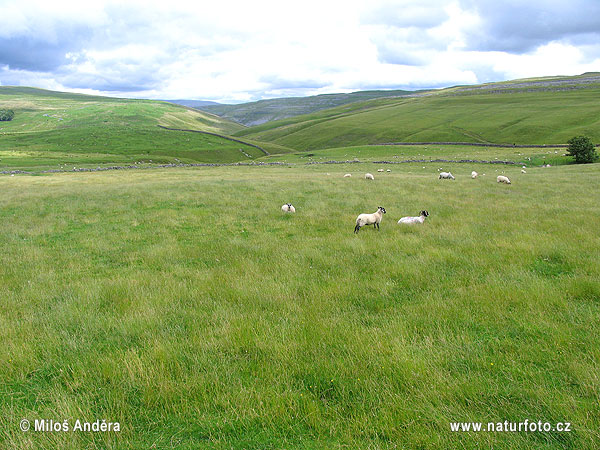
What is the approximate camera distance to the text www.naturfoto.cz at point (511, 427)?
12.4 feet

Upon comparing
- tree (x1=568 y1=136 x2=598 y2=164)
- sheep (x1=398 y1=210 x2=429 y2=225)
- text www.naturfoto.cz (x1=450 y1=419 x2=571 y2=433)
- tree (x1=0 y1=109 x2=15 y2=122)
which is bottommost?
text www.naturfoto.cz (x1=450 y1=419 x2=571 y2=433)

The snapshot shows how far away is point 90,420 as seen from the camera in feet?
13.5

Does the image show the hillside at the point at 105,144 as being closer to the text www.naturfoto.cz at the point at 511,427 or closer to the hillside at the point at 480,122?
the hillside at the point at 480,122

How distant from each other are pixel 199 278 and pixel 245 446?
5581mm

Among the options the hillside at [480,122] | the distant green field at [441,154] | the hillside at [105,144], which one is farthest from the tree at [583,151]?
the hillside at [105,144]

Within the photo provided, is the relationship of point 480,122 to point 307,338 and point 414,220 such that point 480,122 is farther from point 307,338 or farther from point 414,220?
point 307,338

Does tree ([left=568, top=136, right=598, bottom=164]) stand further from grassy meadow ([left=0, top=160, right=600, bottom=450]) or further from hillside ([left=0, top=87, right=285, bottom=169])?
hillside ([left=0, top=87, right=285, bottom=169])

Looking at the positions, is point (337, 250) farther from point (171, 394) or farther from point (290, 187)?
point (290, 187)

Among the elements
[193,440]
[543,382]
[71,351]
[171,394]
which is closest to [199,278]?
[71,351]

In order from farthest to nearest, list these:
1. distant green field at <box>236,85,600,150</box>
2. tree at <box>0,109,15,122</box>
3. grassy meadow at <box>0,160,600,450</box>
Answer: tree at <box>0,109,15,122</box>, distant green field at <box>236,85,600,150</box>, grassy meadow at <box>0,160,600,450</box>

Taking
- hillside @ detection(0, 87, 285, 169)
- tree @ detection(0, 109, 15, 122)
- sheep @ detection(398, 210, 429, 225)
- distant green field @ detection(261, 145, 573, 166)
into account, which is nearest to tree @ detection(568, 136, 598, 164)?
distant green field @ detection(261, 145, 573, 166)

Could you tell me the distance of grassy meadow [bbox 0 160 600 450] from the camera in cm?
397

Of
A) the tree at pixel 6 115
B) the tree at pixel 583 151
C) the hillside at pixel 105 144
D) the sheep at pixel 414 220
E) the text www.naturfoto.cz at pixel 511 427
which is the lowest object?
the text www.naturfoto.cz at pixel 511 427

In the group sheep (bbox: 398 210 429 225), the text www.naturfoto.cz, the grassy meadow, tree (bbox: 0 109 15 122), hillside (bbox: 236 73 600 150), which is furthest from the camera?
tree (bbox: 0 109 15 122)
